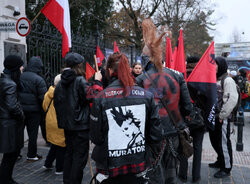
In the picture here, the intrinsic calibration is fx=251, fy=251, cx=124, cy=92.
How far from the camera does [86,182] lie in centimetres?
415

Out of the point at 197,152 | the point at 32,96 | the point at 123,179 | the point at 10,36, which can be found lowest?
the point at 197,152

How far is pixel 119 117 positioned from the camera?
226 cm

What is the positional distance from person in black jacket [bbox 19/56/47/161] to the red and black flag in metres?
3.01

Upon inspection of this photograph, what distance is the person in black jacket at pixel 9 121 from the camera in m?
3.66

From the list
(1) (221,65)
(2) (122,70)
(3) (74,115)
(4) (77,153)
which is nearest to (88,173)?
(4) (77,153)

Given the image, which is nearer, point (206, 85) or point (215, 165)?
point (206, 85)

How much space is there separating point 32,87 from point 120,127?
11.2 ft

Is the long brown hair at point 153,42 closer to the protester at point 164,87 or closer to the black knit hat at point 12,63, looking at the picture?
the protester at point 164,87

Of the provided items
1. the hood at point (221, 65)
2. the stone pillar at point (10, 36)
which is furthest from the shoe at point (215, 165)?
the stone pillar at point (10, 36)

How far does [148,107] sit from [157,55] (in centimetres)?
89

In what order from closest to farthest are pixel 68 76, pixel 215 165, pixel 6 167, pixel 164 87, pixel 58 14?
pixel 164 87 → pixel 68 76 → pixel 6 167 → pixel 215 165 → pixel 58 14

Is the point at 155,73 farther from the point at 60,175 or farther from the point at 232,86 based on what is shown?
the point at 60,175

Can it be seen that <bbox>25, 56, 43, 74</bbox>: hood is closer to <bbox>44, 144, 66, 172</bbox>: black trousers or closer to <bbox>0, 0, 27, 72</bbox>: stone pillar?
<bbox>0, 0, 27, 72</bbox>: stone pillar

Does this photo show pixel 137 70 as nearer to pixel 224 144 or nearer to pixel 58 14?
pixel 58 14
